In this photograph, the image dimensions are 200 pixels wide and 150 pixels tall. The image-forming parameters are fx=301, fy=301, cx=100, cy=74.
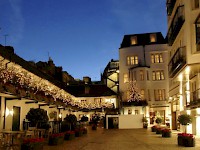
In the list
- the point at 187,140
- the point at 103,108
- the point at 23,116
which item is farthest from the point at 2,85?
the point at 103,108

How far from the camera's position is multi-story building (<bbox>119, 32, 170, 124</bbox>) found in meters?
48.5

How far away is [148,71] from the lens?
4947 cm

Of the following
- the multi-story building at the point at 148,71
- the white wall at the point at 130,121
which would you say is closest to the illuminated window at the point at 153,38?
the multi-story building at the point at 148,71

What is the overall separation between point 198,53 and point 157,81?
28274 mm

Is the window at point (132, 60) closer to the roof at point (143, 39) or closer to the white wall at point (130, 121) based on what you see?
the roof at point (143, 39)

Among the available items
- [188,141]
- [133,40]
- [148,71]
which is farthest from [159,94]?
[188,141]

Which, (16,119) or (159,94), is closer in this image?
(16,119)

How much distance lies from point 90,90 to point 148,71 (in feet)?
50.7

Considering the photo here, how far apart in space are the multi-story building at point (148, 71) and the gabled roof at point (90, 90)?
781 centimetres

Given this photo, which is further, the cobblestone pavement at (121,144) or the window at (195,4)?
the window at (195,4)

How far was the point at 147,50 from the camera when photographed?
5022cm

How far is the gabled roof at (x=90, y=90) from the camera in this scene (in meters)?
58.8

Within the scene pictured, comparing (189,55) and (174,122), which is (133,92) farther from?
(189,55)

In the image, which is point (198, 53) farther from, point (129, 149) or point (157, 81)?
point (157, 81)
